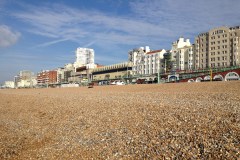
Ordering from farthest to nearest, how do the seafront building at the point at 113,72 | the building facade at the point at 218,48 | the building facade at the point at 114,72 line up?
the building facade at the point at 114,72
the seafront building at the point at 113,72
the building facade at the point at 218,48

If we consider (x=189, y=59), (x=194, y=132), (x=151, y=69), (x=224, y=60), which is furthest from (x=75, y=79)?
(x=194, y=132)

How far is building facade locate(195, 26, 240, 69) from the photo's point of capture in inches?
3524

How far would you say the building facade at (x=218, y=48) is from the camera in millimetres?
89500

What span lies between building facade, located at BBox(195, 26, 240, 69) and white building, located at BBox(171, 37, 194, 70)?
429cm

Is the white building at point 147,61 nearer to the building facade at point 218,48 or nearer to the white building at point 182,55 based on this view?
the white building at point 182,55

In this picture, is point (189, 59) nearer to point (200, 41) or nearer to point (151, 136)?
point (200, 41)

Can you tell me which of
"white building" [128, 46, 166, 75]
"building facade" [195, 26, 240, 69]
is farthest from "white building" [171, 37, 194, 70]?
"white building" [128, 46, 166, 75]

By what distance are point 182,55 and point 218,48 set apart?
62.1 feet

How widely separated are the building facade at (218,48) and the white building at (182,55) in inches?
169

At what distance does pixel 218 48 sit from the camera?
3728 inches

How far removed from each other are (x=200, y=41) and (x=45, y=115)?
91656mm

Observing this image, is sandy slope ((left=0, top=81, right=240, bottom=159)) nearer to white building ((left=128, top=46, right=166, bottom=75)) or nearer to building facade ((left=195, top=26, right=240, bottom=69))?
building facade ((left=195, top=26, right=240, bottom=69))

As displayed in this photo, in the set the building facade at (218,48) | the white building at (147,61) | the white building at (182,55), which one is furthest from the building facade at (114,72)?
the building facade at (218,48)

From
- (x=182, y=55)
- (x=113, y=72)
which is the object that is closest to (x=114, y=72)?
(x=113, y=72)
